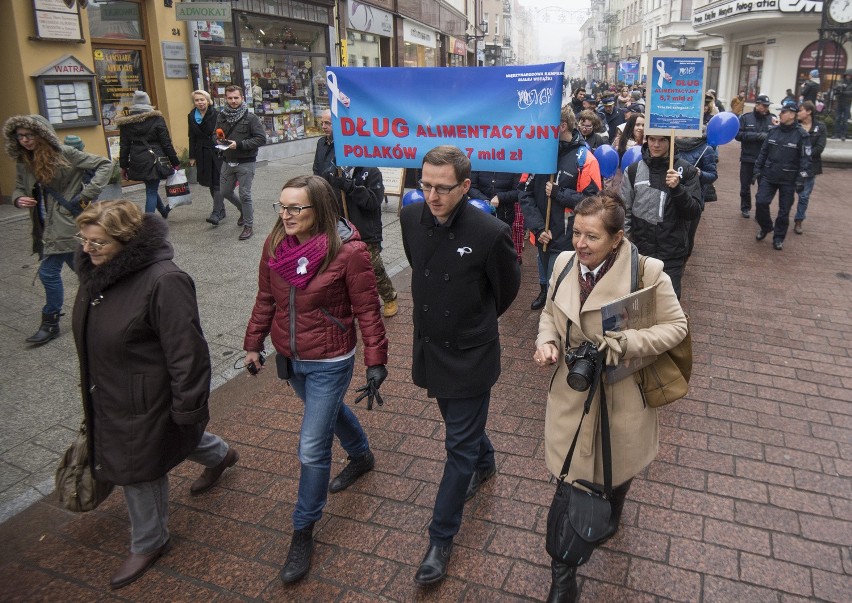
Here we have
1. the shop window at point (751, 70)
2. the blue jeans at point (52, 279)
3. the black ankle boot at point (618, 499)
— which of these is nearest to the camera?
the black ankle boot at point (618, 499)

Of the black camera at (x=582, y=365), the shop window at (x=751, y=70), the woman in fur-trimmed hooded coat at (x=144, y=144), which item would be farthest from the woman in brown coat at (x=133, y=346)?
the shop window at (x=751, y=70)

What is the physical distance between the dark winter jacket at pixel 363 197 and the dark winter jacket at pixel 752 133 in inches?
290

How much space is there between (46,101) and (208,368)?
8810mm

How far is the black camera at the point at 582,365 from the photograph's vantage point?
8.68ft

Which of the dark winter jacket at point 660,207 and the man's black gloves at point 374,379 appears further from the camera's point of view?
the dark winter jacket at point 660,207

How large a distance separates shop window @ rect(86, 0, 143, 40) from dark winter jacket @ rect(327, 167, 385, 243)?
24.4 feet

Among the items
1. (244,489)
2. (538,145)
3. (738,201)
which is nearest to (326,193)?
(244,489)

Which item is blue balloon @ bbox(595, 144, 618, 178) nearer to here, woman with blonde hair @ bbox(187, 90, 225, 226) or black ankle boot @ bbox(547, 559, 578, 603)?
black ankle boot @ bbox(547, 559, 578, 603)

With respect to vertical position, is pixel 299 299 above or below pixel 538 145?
below

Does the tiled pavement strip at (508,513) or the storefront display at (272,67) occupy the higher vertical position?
the storefront display at (272,67)

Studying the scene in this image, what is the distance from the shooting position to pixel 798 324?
6539 millimetres

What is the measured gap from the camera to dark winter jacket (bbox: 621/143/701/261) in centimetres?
507

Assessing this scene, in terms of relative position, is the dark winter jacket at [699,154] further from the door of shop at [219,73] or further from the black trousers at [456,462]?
the door of shop at [219,73]

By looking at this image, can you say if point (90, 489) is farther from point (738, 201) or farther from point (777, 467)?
point (738, 201)
